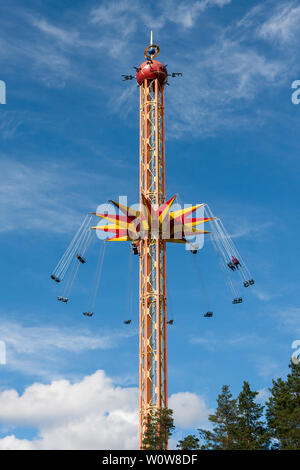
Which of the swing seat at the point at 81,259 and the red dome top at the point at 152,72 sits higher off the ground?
the red dome top at the point at 152,72

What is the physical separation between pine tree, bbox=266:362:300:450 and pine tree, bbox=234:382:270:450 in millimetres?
832

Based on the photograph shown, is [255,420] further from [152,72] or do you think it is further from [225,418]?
[152,72]

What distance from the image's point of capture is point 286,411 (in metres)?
48.8

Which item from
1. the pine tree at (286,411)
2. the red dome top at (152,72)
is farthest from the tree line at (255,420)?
the red dome top at (152,72)

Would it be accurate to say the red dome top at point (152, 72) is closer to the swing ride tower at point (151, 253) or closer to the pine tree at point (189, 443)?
the swing ride tower at point (151, 253)

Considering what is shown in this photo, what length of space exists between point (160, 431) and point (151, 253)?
13531mm

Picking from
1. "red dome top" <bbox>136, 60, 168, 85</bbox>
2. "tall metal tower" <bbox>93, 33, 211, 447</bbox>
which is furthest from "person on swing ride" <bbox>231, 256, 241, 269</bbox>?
"red dome top" <bbox>136, 60, 168, 85</bbox>

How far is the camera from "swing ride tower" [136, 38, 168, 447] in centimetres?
4706

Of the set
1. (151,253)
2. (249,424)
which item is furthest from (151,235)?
(249,424)

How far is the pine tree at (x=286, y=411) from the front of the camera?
151ft

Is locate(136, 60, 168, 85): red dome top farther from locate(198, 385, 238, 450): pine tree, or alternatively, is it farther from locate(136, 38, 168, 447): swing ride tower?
locate(198, 385, 238, 450): pine tree
